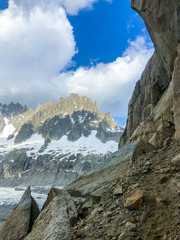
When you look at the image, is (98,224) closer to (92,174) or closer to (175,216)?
(175,216)

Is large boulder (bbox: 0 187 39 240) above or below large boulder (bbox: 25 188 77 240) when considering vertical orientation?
below

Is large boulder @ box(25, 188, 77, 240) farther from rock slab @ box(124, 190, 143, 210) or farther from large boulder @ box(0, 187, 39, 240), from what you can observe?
rock slab @ box(124, 190, 143, 210)

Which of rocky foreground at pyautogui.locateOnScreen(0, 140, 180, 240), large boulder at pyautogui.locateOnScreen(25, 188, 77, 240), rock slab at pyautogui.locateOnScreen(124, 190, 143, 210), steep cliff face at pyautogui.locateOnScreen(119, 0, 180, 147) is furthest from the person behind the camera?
steep cliff face at pyautogui.locateOnScreen(119, 0, 180, 147)

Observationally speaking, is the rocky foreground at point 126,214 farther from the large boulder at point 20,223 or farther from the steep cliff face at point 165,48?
the steep cliff face at point 165,48

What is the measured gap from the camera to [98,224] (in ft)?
17.4

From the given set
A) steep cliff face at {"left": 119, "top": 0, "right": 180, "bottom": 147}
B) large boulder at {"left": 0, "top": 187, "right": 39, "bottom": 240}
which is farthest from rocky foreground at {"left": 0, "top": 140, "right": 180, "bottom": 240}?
steep cliff face at {"left": 119, "top": 0, "right": 180, "bottom": 147}

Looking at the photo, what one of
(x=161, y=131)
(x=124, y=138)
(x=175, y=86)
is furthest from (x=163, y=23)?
(x=124, y=138)

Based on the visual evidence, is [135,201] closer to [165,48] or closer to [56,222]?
[56,222]

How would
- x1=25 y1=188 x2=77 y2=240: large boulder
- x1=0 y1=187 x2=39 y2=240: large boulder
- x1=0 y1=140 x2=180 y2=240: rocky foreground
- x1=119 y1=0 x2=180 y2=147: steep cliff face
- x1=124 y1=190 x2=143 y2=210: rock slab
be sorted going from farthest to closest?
1. x1=119 y1=0 x2=180 y2=147: steep cliff face
2. x1=0 y1=187 x2=39 y2=240: large boulder
3. x1=25 y1=188 x2=77 y2=240: large boulder
4. x1=124 y1=190 x2=143 y2=210: rock slab
5. x1=0 y1=140 x2=180 y2=240: rocky foreground

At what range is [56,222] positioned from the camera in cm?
640

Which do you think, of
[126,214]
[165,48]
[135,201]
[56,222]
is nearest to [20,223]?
[56,222]

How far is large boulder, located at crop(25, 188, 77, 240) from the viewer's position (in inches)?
226

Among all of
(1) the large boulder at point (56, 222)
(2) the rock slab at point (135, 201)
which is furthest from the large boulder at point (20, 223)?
(2) the rock slab at point (135, 201)

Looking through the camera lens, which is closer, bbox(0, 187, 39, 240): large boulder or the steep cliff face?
bbox(0, 187, 39, 240): large boulder
